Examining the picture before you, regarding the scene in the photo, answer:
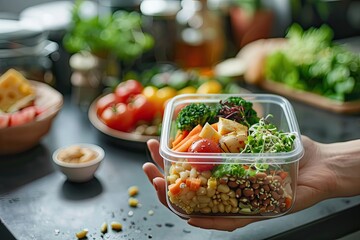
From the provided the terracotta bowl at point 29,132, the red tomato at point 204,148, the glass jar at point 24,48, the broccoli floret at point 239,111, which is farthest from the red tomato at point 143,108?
the red tomato at point 204,148

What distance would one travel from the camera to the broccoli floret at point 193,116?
3.82 ft

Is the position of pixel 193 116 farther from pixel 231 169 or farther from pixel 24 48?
pixel 24 48

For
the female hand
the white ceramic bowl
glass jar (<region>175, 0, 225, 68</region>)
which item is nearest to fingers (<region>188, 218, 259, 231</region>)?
the female hand

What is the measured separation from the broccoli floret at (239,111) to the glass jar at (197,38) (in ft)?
2.78

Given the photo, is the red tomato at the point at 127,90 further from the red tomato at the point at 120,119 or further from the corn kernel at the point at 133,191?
the corn kernel at the point at 133,191

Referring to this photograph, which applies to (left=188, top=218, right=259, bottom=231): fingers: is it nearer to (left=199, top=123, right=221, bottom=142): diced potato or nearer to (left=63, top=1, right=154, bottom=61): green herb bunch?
(left=199, top=123, right=221, bottom=142): diced potato

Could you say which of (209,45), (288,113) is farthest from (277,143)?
(209,45)

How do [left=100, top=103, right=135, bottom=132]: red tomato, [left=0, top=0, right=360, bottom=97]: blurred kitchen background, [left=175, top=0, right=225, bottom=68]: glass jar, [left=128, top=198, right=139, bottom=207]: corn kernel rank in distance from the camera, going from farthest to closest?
1. [left=175, top=0, right=225, bottom=68]: glass jar
2. [left=0, top=0, right=360, bottom=97]: blurred kitchen background
3. [left=100, top=103, right=135, bottom=132]: red tomato
4. [left=128, top=198, right=139, bottom=207]: corn kernel

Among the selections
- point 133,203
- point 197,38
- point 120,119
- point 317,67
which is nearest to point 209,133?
point 133,203

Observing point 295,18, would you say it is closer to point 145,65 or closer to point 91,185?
point 145,65

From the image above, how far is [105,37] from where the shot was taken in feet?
5.70

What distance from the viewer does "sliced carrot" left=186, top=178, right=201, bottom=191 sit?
3.33 ft

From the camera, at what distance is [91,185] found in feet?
4.55

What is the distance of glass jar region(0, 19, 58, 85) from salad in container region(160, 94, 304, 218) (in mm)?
654
